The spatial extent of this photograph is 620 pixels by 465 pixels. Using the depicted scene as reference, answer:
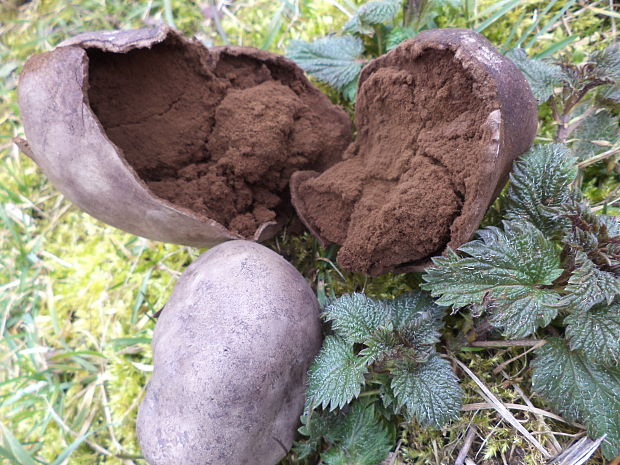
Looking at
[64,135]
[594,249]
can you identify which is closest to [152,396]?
[64,135]

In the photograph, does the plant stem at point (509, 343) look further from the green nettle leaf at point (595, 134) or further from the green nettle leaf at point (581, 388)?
the green nettle leaf at point (595, 134)

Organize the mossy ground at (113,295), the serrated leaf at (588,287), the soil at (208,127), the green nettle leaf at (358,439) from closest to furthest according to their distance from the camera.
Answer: the serrated leaf at (588,287)
the green nettle leaf at (358,439)
the mossy ground at (113,295)
the soil at (208,127)

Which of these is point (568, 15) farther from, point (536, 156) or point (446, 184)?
point (446, 184)

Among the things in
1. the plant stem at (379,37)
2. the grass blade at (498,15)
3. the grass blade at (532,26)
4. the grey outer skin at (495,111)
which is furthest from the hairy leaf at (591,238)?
the plant stem at (379,37)

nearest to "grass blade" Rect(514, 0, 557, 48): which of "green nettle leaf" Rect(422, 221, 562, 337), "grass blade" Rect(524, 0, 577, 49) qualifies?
"grass blade" Rect(524, 0, 577, 49)

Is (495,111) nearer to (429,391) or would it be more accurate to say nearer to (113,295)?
(429,391)

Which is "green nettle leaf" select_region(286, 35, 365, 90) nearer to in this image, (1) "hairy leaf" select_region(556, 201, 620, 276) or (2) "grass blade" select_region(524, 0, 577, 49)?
(2) "grass blade" select_region(524, 0, 577, 49)

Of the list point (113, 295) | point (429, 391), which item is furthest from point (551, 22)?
point (113, 295)
